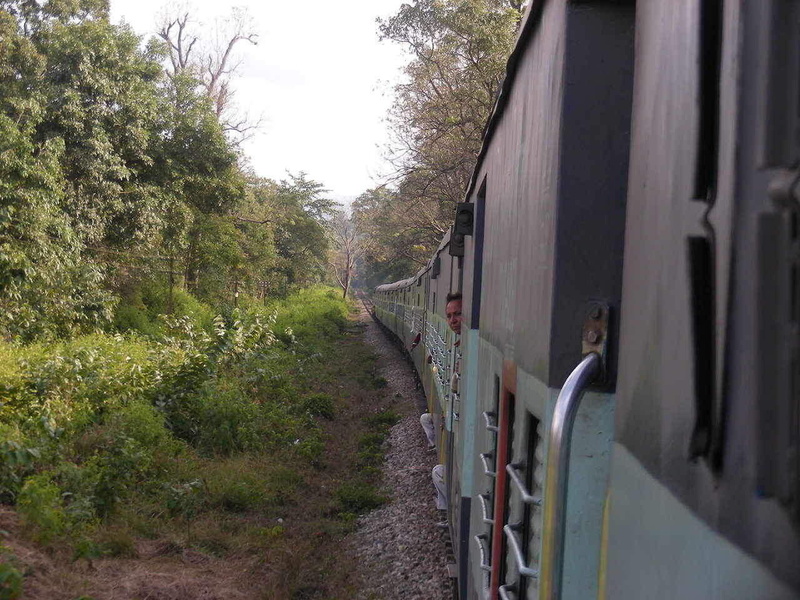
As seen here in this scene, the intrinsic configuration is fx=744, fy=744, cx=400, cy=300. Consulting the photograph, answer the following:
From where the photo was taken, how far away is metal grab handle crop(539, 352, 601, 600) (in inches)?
55.9

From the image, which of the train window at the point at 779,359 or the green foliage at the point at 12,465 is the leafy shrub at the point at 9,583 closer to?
the green foliage at the point at 12,465

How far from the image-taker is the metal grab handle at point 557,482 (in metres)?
1.42

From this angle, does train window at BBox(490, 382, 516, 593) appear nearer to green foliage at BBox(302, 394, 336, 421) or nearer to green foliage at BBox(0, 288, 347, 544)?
green foliage at BBox(0, 288, 347, 544)

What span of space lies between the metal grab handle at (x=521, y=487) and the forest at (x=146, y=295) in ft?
12.4

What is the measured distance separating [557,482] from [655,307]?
1.47ft

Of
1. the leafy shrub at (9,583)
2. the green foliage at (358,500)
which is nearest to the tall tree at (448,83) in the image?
the green foliage at (358,500)

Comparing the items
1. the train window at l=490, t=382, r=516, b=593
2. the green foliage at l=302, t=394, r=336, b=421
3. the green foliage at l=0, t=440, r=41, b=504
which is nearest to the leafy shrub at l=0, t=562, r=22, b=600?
the green foliage at l=0, t=440, r=41, b=504

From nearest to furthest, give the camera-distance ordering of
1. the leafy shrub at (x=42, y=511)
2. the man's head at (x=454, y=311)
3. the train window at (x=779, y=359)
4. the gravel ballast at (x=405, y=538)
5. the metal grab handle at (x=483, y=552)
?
the train window at (x=779, y=359) < the metal grab handle at (x=483, y=552) < the gravel ballast at (x=405, y=538) < the man's head at (x=454, y=311) < the leafy shrub at (x=42, y=511)

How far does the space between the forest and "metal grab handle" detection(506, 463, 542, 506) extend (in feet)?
12.4

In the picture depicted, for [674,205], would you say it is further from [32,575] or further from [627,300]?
[32,575]

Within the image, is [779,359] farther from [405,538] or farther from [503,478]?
[405,538]

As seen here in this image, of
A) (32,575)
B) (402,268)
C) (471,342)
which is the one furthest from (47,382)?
(402,268)

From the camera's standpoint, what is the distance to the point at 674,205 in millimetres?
1065

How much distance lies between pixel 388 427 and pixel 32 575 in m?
7.14
